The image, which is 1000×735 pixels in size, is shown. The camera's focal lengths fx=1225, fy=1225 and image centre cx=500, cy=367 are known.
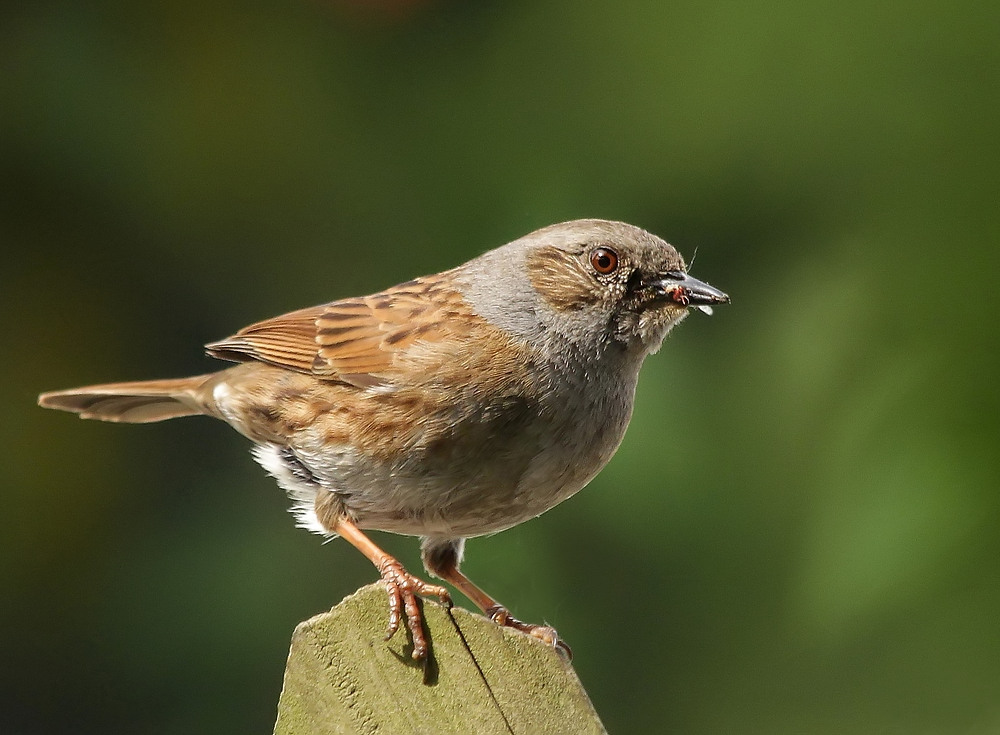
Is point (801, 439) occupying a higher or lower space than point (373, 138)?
lower

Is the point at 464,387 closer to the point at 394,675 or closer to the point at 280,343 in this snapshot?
the point at 280,343

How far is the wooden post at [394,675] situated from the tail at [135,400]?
1.60m

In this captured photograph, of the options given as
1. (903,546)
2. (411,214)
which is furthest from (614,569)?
(411,214)

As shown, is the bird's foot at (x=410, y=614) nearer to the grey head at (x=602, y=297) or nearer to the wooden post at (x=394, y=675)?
the wooden post at (x=394, y=675)

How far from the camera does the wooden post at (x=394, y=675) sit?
1.52m

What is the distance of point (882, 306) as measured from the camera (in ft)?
9.50

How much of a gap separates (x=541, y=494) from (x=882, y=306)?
1080 millimetres

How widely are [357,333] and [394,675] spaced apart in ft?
3.97

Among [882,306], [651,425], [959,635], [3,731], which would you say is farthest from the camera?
[3,731]

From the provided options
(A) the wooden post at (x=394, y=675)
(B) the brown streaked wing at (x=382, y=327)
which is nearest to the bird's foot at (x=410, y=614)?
(A) the wooden post at (x=394, y=675)

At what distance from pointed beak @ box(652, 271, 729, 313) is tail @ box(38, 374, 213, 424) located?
48.4 inches

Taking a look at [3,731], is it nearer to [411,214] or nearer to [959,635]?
[411,214]

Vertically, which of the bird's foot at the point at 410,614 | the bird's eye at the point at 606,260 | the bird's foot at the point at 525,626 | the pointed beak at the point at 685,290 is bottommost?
the bird's foot at the point at 525,626

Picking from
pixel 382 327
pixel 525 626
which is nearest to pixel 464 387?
pixel 382 327
